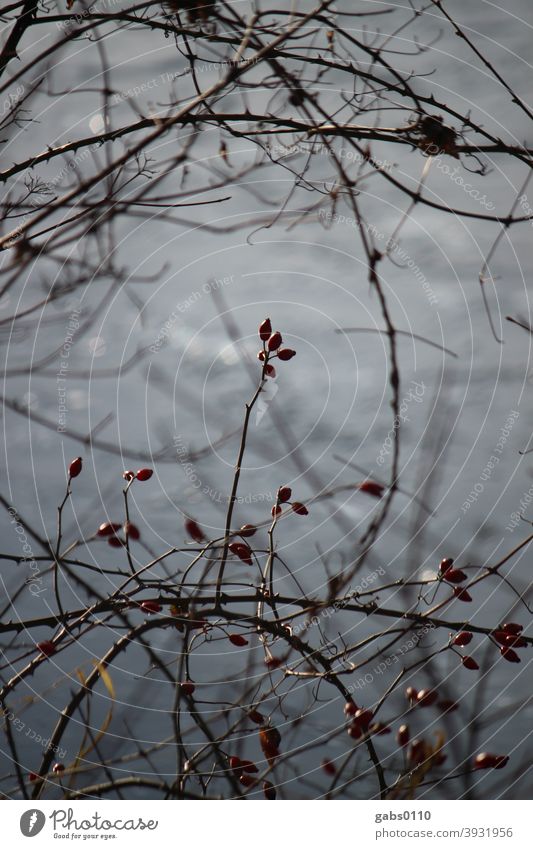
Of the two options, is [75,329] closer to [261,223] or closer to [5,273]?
[5,273]

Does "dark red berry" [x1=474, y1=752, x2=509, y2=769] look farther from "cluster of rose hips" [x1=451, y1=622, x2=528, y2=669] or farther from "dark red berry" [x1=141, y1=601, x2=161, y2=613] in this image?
"dark red berry" [x1=141, y1=601, x2=161, y2=613]

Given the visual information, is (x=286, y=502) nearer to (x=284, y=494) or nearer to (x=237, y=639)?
(x=284, y=494)

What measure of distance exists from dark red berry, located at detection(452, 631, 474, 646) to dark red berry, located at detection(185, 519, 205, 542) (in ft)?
0.83

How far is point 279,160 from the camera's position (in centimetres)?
73

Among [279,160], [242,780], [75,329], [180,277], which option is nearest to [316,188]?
[279,160]

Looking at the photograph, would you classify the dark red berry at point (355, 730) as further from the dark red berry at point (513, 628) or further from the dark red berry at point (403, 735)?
the dark red berry at point (513, 628)

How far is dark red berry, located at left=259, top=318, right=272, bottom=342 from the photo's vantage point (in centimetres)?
67

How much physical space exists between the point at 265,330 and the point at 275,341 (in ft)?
0.05

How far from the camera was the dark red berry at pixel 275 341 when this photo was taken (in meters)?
0.68

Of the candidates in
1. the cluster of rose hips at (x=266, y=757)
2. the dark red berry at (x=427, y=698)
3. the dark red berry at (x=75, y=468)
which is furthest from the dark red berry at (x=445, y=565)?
the dark red berry at (x=75, y=468)

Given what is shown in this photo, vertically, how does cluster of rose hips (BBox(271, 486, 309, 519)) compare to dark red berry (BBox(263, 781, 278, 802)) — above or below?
above

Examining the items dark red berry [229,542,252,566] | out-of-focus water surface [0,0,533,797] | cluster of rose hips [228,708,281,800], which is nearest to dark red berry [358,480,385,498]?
out-of-focus water surface [0,0,533,797]

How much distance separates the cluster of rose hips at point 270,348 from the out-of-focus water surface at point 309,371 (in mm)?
29

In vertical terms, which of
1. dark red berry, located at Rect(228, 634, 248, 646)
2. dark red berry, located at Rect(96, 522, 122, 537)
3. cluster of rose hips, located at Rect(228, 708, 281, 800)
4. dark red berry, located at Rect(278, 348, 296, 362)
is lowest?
cluster of rose hips, located at Rect(228, 708, 281, 800)
